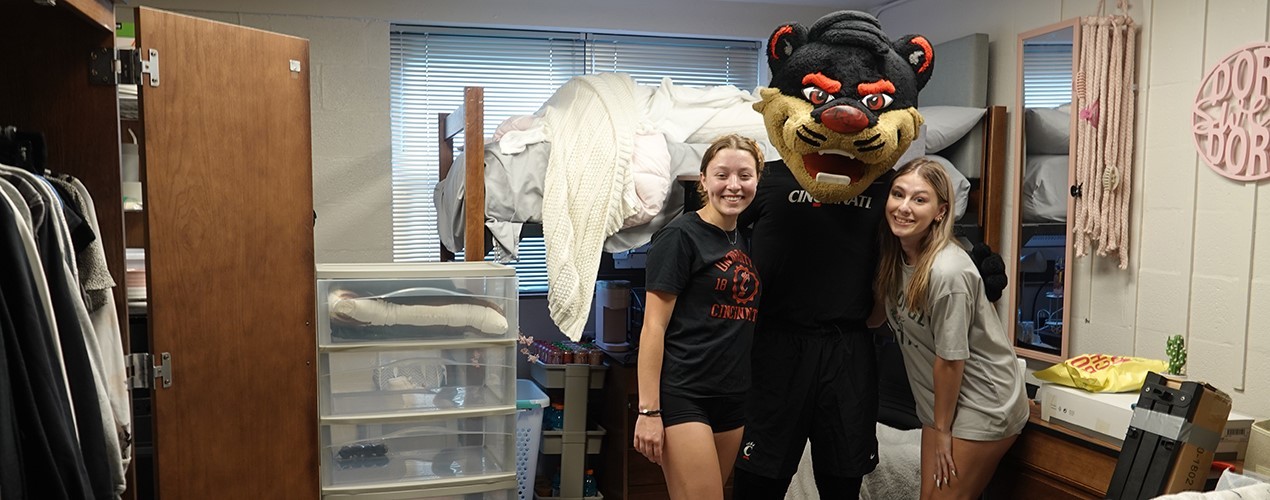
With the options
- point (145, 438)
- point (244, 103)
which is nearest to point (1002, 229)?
point (244, 103)

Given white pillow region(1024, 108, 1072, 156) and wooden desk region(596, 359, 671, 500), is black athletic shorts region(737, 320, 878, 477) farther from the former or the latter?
white pillow region(1024, 108, 1072, 156)

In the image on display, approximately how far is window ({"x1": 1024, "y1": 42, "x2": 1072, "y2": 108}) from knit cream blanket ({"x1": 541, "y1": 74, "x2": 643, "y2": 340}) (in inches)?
56.5

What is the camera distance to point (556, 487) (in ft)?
12.1

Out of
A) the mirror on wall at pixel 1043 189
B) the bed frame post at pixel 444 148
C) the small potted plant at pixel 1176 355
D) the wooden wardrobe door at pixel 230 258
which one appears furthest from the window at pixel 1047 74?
the wooden wardrobe door at pixel 230 258

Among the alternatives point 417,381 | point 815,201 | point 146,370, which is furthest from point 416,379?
point 815,201

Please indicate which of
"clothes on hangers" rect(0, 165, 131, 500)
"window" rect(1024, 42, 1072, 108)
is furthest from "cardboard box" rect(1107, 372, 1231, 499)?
"clothes on hangers" rect(0, 165, 131, 500)

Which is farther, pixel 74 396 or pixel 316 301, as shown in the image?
pixel 316 301

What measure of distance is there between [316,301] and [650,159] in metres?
1.18

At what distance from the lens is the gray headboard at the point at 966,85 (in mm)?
3379

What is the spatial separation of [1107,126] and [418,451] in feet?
7.70

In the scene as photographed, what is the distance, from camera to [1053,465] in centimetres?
245

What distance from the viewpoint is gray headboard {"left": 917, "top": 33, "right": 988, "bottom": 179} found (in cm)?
338

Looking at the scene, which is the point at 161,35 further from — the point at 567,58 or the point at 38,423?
the point at 567,58

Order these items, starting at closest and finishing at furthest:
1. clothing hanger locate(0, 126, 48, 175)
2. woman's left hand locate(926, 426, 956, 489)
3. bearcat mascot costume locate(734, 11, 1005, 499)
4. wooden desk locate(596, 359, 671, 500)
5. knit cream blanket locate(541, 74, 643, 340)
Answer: clothing hanger locate(0, 126, 48, 175)
bearcat mascot costume locate(734, 11, 1005, 499)
woman's left hand locate(926, 426, 956, 489)
knit cream blanket locate(541, 74, 643, 340)
wooden desk locate(596, 359, 671, 500)
